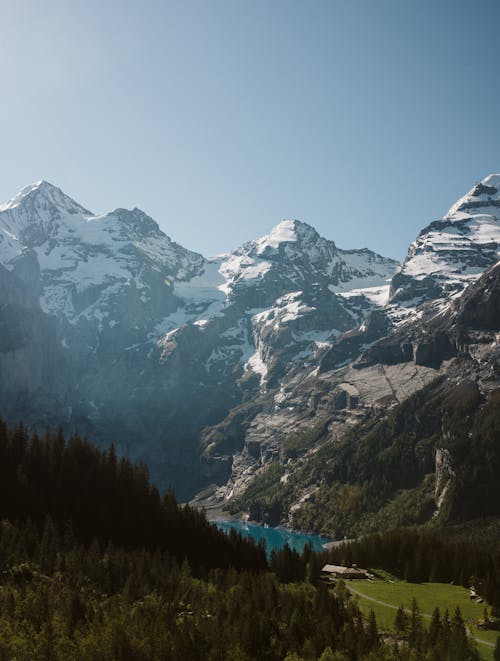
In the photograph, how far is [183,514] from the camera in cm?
14400

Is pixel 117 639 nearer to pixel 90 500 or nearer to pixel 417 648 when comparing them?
pixel 417 648

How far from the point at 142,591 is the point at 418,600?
3816 centimetres

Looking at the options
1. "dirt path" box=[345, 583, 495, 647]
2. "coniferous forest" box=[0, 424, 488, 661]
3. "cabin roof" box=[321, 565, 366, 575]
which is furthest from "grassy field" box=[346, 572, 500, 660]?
"cabin roof" box=[321, 565, 366, 575]

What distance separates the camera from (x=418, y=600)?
294ft

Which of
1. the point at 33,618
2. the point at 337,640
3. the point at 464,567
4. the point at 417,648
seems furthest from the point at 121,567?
the point at 464,567

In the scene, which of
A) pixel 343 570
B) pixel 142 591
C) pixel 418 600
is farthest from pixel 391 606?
pixel 142 591

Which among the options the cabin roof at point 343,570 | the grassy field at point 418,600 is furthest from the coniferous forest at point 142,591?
the cabin roof at point 343,570

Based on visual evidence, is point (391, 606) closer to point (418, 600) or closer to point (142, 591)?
point (418, 600)

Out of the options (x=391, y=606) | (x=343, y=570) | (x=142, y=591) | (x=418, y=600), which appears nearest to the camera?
(x=391, y=606)

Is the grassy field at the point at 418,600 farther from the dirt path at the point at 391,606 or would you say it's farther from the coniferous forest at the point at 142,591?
the coniferous forest at the point at 142,591

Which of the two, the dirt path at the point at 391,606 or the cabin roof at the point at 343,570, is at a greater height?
the dirt path at the point at 391,606

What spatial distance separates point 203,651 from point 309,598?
26.7 m

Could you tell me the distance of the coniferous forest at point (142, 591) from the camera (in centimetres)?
6469

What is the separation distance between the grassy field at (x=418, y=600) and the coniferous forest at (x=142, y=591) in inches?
133
